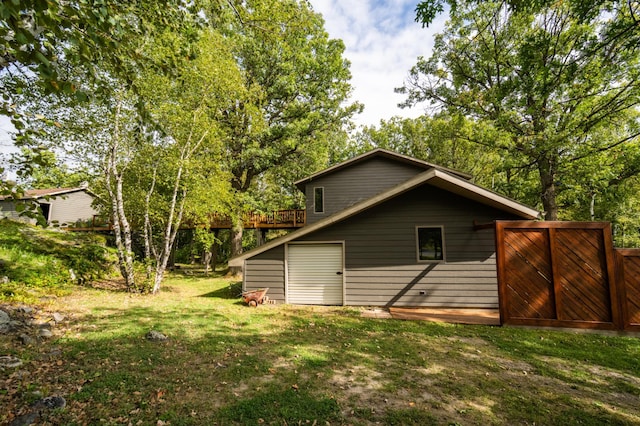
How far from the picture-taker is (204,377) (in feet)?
12.7

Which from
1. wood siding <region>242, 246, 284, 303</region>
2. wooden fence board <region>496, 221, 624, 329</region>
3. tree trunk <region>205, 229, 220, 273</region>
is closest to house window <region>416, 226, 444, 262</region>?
wooden fence board <region>496, 221, 624, 329</region>

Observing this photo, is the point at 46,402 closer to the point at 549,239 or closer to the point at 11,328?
the point at 11,328

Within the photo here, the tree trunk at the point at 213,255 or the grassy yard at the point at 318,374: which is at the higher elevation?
the tree trunk at the point at 213,255

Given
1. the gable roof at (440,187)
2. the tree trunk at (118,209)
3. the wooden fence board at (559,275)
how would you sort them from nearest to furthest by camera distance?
the wooden fence board at (559,275) → the gable roof at (440,187) → the tree trunk at (118,209)

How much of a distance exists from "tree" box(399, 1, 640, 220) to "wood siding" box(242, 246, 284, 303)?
25.7ft

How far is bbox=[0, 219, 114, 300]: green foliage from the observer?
795cm

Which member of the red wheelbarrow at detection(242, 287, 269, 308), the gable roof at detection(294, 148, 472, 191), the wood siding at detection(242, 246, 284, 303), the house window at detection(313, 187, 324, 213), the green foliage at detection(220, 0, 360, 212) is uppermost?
the green foliage at detection(220, 0, 360, 212)

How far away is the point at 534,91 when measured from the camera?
25.1 ft

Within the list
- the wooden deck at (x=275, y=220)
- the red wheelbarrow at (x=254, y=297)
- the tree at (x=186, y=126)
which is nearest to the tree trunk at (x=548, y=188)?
the wooden deck at (x=275, y=220)

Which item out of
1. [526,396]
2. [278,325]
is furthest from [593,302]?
[278,325]

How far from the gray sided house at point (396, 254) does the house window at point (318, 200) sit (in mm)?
5782

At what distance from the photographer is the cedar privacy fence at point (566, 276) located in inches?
234

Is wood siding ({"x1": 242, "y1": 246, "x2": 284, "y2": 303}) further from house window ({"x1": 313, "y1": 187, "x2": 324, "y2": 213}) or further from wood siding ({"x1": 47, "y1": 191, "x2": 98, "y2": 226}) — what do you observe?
wood siding ({"x1": 47, "y1": 191, "x2": 98, "y2": 226})

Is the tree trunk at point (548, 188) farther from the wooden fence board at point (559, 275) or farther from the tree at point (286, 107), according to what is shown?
the tree at point (286, 107)
